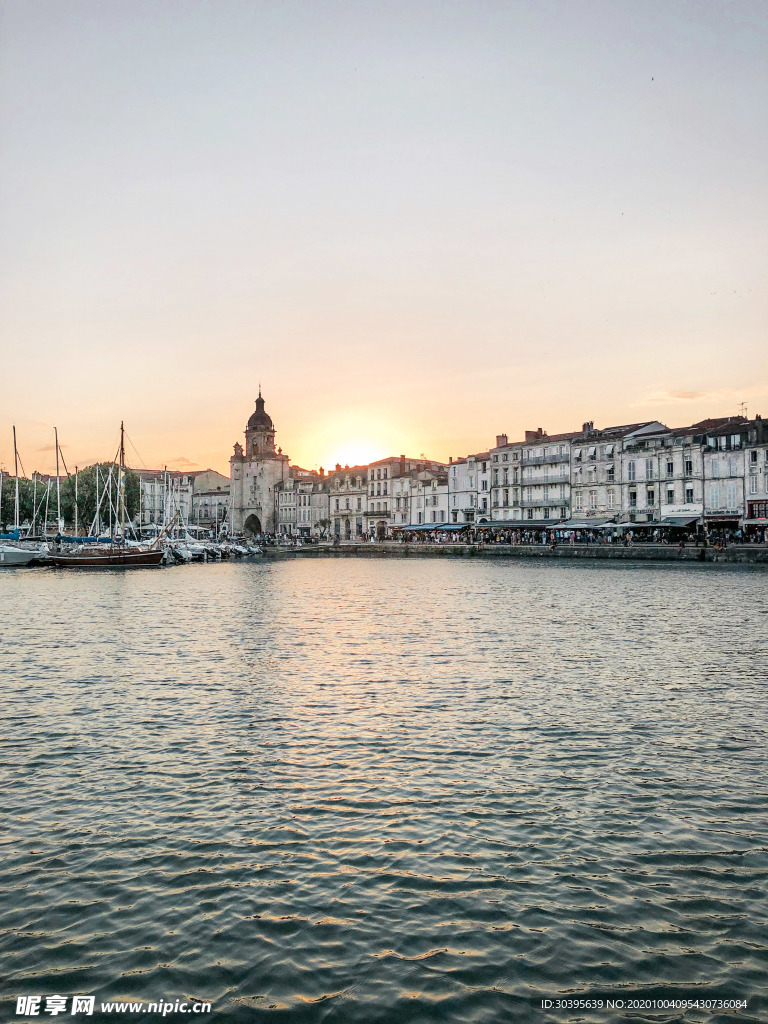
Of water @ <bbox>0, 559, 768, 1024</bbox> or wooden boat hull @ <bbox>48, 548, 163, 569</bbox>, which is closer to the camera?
water @ <bbox>0, 559, 768, 1024</bbox>

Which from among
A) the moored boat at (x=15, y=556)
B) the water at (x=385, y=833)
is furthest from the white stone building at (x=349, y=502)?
the water at (x=385, y=833)

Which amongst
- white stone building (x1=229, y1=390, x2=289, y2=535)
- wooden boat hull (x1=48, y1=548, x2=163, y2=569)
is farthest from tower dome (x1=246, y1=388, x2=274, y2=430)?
wooden boat hull (x1=48, y1=548, x2=163, y2=569)

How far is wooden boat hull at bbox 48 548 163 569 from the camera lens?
2685 inches

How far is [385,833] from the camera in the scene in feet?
28.1

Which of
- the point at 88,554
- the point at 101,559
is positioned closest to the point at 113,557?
the point at 101,559

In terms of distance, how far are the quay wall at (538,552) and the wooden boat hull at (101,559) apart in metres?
33.6

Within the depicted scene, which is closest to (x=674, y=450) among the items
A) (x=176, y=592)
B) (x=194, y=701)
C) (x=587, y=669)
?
(x=176, y=592)

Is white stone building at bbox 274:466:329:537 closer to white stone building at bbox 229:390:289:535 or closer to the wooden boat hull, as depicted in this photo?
Answer: white stone building at bbox 229:390:289:535

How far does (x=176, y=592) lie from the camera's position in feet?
145

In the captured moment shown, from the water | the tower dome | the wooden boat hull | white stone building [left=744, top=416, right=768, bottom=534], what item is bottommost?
the water

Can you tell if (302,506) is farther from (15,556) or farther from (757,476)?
(757,476)

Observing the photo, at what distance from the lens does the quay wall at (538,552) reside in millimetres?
59031

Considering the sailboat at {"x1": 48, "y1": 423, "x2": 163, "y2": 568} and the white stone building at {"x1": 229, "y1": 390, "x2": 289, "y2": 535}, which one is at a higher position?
the white stone building at {"x1": 229, "y1": 390, "x2": 289, "y2": 535}

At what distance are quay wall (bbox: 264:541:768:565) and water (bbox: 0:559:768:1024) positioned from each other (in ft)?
139
